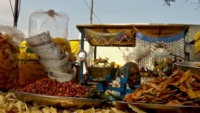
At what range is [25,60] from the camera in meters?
1.69

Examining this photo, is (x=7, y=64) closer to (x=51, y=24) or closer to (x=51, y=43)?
(x=51, y=43)

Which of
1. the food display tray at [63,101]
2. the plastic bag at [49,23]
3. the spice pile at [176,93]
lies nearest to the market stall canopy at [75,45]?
the plastic bag at [49,23]

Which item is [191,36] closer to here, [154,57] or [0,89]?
[154,57]

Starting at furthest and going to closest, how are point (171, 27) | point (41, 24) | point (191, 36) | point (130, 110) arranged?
1. point (191, 36)
2. point (171, 27)
3. point (41, 24)
4. point (130, 110)

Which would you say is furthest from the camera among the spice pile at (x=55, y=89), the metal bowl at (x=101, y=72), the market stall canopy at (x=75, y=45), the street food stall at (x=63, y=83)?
the market stall canopy at (x=75, y=45)

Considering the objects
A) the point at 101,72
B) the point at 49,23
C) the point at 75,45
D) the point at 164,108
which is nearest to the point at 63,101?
the point at 164,108

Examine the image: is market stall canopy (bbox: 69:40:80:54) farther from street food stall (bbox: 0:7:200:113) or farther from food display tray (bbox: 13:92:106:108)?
food display tray (bbox: 13:92:106:108)

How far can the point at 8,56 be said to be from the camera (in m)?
1.41

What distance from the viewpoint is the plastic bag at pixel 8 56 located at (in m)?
1.37

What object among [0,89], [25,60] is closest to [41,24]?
[25,60]

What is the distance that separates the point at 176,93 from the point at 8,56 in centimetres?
123

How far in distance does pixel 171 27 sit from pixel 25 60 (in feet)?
15.1

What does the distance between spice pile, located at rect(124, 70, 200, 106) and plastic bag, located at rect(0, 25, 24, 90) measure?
1.00m

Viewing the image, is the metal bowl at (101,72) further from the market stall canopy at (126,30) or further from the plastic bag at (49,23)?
the market stall canopy at (126,30)
